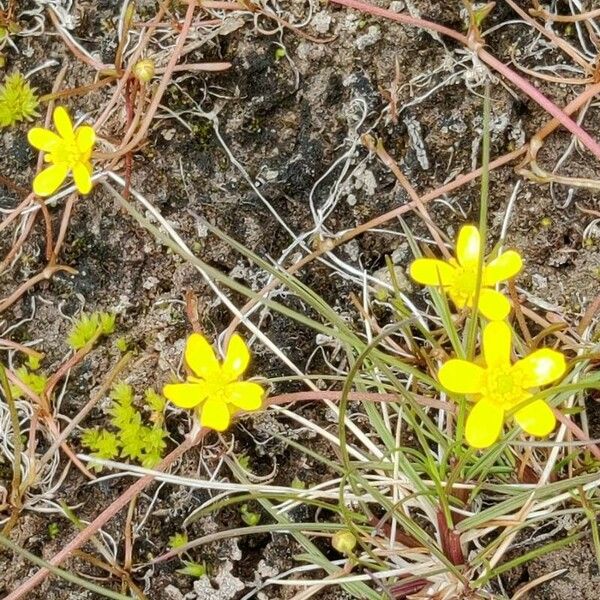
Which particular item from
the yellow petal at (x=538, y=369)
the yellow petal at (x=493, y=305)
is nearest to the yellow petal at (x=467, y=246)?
the yellow petal at (x=493, y=305)

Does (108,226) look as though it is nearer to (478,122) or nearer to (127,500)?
(127,500)

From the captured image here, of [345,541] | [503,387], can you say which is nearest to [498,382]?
[503,387]

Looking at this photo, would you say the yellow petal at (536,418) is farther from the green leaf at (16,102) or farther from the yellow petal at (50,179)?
the green leaf at (16,102)

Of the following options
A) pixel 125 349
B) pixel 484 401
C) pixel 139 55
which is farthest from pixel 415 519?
pixel 139 55

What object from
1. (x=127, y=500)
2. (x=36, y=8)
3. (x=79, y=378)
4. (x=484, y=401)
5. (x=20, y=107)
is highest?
(x=36, y=8)

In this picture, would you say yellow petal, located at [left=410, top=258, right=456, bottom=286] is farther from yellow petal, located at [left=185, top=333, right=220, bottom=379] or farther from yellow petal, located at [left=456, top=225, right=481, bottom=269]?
yellow petal, located at [left=185, top=333, right=220, bottom=379]

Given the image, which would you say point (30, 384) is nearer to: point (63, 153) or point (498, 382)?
point (63, 153)

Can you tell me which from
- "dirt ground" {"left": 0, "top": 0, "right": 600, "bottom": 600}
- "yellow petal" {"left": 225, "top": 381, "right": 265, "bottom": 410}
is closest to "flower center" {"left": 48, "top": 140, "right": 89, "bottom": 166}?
"dirt ground" {"left": 0, "top": 0, "right": 600, "bottom": 600}
